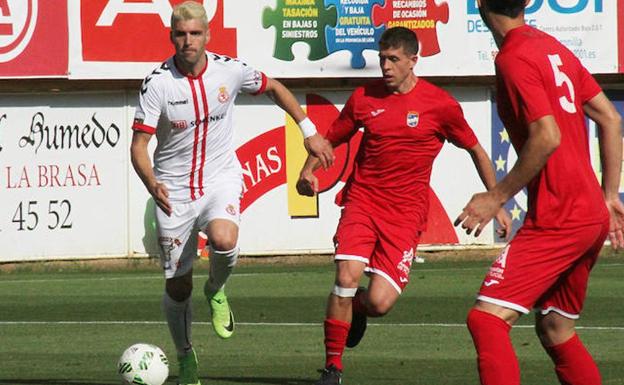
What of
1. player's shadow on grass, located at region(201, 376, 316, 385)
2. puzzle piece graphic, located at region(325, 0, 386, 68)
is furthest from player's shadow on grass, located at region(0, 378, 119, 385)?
puzzle piece graphic, located at region(325, 0, 386, 68)

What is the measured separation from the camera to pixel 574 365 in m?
7.65

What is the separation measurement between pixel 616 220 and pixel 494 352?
1.05 metres

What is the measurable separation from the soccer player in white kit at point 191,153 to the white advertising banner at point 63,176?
10.7m

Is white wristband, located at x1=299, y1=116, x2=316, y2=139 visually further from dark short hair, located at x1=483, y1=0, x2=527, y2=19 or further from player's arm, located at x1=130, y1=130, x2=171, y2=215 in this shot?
dark short hair, located at x1=483, y1=0, x2=527, y2=19

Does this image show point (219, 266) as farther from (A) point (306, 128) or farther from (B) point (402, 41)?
(B) point (402, 41)

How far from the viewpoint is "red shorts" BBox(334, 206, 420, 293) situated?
10.9 metres

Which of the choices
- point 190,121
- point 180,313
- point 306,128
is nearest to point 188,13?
point 190,121

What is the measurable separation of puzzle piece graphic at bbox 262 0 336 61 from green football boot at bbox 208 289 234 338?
11.1 metres

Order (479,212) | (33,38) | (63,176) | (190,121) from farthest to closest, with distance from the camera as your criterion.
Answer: (63,176) → (33,38) → (190,121) → (479,212)

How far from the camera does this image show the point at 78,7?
2089 centimetres

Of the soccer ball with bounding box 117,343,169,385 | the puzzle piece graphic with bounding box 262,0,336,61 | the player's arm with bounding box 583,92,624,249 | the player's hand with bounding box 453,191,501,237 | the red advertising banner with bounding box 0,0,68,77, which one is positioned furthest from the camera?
the puzzle piece graphic with bounding box 262,0,336,61

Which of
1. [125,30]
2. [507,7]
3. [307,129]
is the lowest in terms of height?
[307,129]

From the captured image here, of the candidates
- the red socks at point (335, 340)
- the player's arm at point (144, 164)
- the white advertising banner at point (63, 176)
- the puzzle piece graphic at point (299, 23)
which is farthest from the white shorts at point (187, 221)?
the puzzle piece graphic at point (299, 23)

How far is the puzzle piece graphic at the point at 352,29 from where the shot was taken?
862 inches
